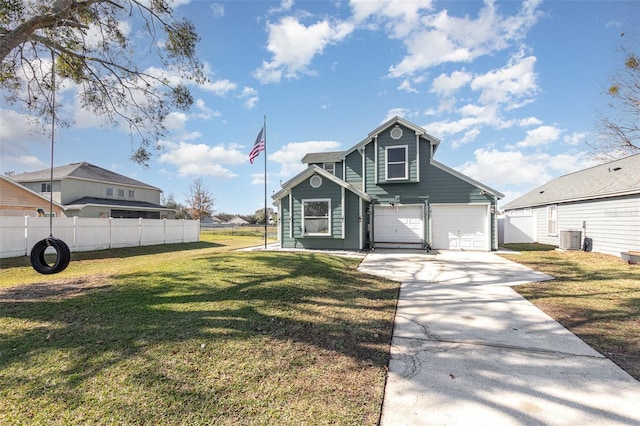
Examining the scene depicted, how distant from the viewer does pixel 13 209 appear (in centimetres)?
1783

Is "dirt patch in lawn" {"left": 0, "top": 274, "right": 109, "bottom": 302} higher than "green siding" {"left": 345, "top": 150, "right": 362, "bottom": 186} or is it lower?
lower

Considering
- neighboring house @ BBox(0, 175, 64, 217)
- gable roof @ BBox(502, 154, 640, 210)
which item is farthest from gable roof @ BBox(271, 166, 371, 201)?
neighboring house @ BBox(0, 175, 64, 217)

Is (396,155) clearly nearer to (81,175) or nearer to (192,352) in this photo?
(192,352)

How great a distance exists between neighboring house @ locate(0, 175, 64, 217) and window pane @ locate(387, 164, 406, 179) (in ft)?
67.0

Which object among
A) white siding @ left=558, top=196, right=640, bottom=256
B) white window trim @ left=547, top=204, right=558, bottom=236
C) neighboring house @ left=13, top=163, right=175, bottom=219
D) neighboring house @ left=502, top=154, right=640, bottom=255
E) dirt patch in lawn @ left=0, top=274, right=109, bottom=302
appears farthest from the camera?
neighboring house @ left=13, top=163, right=175, bottom=219

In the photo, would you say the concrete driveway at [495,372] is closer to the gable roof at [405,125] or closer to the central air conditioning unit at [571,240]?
the gable roof at [405,125]

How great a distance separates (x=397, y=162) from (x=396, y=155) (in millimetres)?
367

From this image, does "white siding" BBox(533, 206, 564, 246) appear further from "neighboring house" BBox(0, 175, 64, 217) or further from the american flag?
"neighboring house" BBox(0, 175, 64, 217)

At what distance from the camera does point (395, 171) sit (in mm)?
14312

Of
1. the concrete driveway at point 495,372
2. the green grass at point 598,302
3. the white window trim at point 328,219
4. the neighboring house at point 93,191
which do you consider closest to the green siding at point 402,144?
the white window trim at point 328,219

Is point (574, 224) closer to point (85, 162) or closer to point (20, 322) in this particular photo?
point (20, 322)

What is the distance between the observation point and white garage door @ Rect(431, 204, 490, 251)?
1373 cm

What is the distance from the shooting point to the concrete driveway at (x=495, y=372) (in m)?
2.30

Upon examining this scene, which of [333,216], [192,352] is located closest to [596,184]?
[333,216]
